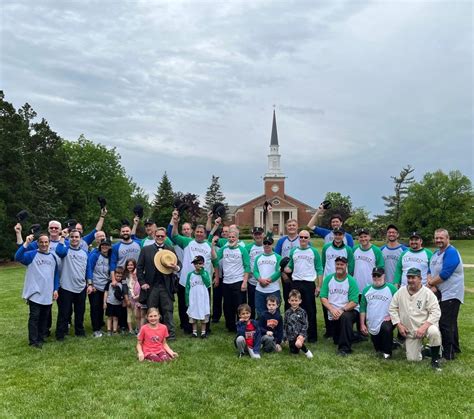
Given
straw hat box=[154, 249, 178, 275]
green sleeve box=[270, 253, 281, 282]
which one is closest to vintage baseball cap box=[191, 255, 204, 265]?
straw hat box=[154, 249, 178, 275]

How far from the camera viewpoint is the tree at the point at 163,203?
179 feet

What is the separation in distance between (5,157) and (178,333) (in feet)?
84.5

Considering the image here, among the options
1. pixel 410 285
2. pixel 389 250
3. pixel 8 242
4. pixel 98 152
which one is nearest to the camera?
pixel 410 285

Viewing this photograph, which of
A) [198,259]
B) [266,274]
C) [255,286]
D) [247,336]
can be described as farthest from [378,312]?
[198,259]

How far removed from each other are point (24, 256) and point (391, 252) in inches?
269

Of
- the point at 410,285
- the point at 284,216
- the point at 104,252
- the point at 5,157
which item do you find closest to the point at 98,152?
the point at 5,157

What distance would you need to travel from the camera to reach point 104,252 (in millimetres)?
9109

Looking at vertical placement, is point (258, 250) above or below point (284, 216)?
below

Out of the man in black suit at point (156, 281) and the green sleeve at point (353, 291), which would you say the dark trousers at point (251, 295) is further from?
the green sleeve at point (353, 291)

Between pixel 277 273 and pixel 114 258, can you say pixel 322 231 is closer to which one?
pixel 277 273

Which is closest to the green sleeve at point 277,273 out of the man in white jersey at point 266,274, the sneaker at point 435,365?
the man in white jersey at point 266,274

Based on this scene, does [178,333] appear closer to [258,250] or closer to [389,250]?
[258,250]

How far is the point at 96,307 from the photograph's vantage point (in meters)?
9.15

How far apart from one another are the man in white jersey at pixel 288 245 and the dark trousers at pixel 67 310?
3.99 m
